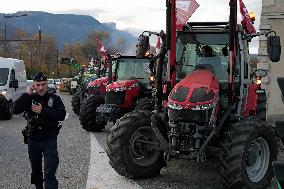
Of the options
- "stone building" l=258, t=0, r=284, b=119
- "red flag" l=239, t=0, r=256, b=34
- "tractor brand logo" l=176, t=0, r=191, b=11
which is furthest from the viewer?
"stone building" l=258, t=0, r=284, b=119

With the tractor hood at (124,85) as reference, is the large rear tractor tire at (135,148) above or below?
below

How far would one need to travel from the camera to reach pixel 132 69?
1302 centimetres

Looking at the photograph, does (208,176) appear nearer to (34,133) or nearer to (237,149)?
(237,149)

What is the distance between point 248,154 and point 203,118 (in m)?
0.82

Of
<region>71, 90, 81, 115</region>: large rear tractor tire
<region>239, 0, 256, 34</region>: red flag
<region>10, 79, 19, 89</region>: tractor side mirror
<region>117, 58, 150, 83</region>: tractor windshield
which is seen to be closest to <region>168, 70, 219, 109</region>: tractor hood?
<region>239, 0, 256, 34</region>: red flag

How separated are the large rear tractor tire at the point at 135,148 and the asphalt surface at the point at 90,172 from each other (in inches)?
6.7

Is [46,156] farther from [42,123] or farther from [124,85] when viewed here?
[124,85]

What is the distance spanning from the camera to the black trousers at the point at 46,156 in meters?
5.59

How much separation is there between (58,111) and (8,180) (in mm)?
1942

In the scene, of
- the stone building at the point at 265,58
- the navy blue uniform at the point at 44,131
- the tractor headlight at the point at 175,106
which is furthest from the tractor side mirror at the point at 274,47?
the stone building at the point at 265,58

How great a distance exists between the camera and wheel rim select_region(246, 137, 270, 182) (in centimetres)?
650

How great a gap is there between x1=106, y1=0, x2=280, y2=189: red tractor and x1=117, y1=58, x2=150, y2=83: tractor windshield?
4.53 meters

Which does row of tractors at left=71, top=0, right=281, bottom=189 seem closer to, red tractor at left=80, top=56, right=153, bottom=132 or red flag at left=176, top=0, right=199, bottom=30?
red flag at left=176, top=0, right=199, bottom=30

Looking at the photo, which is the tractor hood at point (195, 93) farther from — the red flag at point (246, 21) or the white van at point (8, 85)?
the white van at point (8, 85)
